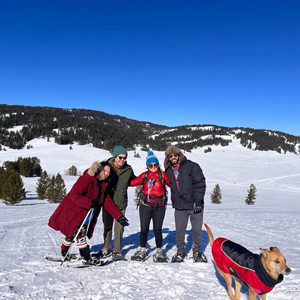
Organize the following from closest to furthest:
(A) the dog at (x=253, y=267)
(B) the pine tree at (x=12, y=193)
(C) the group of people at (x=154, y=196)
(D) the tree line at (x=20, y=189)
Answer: (A) the dog at (x=253, y=267)
(C) the group of people at (x=154, y=196)
(B) the pine tree at (x=12, y=193)
(D) the tree line at (x=20, y=189)

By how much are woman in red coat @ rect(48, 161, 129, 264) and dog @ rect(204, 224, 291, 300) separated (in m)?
2.08

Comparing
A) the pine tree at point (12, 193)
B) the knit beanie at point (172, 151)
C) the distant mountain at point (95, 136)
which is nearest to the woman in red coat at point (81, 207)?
the knit beanie at point (172, 151)

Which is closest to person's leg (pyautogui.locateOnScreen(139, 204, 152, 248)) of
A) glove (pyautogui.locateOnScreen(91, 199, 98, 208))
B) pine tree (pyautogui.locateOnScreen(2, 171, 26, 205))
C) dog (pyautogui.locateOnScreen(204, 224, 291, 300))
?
glove (pyautogui.locateOnScreen(91, 199, 98, 208))

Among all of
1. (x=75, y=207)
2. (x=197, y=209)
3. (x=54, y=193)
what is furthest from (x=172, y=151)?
(x=54, y=193)

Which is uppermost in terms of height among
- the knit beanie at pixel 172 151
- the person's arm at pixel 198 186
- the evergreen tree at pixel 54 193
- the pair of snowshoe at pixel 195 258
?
the knit beanie at pixel 172 151

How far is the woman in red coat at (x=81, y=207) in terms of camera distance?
12.1 ft

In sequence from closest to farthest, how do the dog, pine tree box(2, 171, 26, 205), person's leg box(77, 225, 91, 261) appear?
the dog < person's leg box(77, 225, 91, 261) < pine tree box(2, 171, 26, 205)

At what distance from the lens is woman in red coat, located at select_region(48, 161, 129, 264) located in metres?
3.69

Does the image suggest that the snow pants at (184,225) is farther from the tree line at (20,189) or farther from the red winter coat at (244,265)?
the tree line at (20,189)

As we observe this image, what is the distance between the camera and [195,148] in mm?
140250

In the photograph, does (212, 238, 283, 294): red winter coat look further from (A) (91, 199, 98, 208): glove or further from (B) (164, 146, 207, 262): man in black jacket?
(A) (91, 199, 98, 208): glove

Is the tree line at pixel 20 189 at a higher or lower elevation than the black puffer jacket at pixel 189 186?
lower

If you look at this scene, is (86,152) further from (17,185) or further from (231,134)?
(231,134)

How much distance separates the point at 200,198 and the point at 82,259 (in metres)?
2.30
